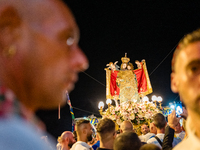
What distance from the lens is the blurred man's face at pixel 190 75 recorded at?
30.1 inches

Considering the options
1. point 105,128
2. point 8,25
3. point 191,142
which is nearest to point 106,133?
point 105,128

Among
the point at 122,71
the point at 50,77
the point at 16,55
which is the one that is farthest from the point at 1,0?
the point at 122,71

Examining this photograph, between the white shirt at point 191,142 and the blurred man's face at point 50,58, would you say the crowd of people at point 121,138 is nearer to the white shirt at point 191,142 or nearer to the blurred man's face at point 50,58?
the white shirt at point 191,142

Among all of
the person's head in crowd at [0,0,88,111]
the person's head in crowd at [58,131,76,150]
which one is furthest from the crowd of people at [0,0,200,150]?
the person's head in crowd at [58,131,76,150]

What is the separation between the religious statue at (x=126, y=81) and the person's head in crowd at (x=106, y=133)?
188 inches

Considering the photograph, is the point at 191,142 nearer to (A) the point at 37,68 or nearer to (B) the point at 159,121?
(A) the point at 37,68

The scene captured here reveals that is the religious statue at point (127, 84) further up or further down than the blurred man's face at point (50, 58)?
further up

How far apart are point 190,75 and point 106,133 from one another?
2.05 m

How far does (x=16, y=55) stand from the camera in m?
0.62

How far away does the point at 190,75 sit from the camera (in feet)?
2.69

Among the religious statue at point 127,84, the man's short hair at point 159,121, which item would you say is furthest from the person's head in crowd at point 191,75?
the religious statue at point 127,84

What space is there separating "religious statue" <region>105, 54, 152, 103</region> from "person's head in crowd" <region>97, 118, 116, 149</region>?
4.78 m

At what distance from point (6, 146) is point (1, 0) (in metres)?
0.51

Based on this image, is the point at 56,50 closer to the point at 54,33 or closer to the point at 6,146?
the point at 54,33
